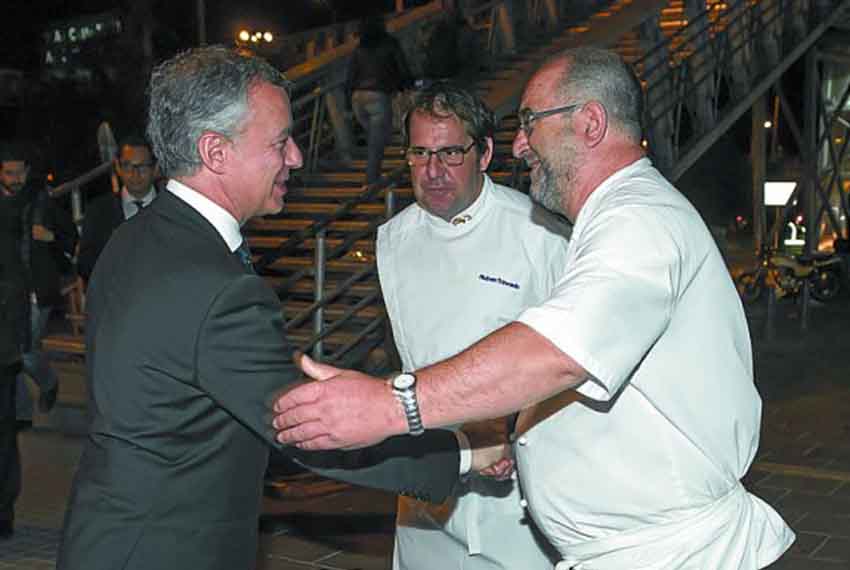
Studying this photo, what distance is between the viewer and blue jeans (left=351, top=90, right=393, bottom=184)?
37.2ft

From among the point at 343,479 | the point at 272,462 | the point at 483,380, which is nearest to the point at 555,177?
the point at 483,380

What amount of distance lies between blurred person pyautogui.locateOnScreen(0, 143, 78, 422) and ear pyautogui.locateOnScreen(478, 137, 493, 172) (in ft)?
12.3

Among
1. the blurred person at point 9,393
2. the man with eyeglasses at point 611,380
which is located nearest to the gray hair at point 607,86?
the man with eyeglasses at point 611,380

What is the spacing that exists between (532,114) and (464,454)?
3.00 feet

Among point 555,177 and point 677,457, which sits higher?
point 555,177

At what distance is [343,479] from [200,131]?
0.81m

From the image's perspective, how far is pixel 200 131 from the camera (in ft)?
8.49

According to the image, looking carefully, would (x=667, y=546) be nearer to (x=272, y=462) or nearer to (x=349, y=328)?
(x=272, y=462)

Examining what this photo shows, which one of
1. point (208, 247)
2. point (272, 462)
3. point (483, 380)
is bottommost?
point (272, 462)

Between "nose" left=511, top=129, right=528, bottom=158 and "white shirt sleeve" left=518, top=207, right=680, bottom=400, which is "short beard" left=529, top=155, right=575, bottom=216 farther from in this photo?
"white shirt sleeve" left=518, top=207, right=680, bottom=400

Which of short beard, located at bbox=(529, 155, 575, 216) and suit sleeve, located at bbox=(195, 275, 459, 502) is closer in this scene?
suit sleeve, located at bbox=(195, 275, 459, 502)

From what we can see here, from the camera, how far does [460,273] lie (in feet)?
12.7

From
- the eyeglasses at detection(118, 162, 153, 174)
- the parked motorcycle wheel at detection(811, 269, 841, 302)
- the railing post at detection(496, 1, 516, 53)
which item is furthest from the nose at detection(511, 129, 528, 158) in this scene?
the parked motorcycle wheel at detection(811, 269, 841, 302)

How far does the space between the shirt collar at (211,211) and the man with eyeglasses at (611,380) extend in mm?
336
